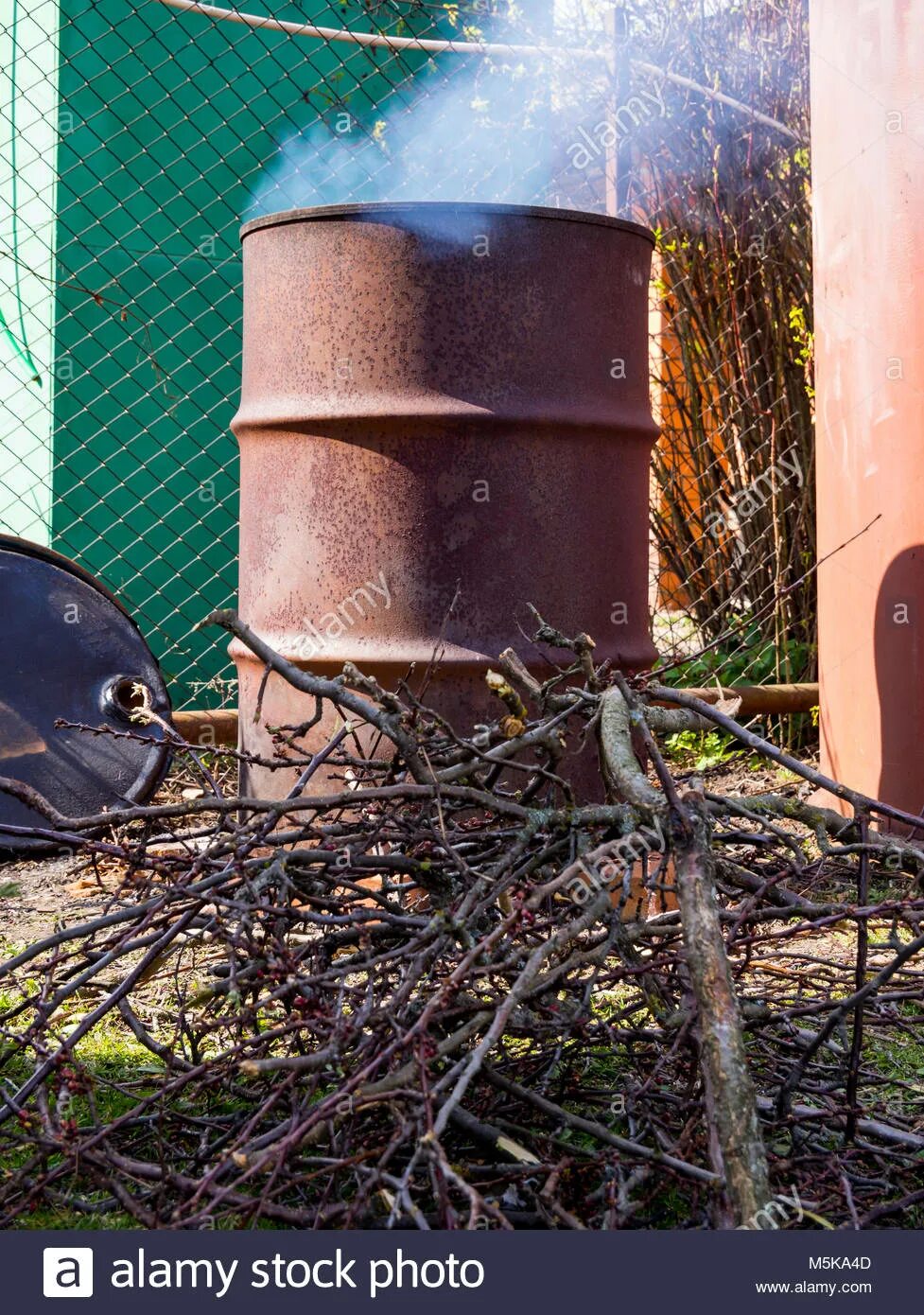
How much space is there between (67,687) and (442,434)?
1176 mm

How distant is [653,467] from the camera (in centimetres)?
469

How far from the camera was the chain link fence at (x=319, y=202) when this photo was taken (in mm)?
4492

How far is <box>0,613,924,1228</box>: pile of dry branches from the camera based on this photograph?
1144 mm

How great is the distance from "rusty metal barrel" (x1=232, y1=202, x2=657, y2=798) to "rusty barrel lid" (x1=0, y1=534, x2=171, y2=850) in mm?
633

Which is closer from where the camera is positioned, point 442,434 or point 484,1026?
point 484,1026

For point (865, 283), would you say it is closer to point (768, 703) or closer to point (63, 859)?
point (768, 703)

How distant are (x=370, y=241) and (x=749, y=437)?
7.97 feet

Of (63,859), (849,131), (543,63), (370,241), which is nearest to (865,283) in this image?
(849,131)

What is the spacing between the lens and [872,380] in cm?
330
